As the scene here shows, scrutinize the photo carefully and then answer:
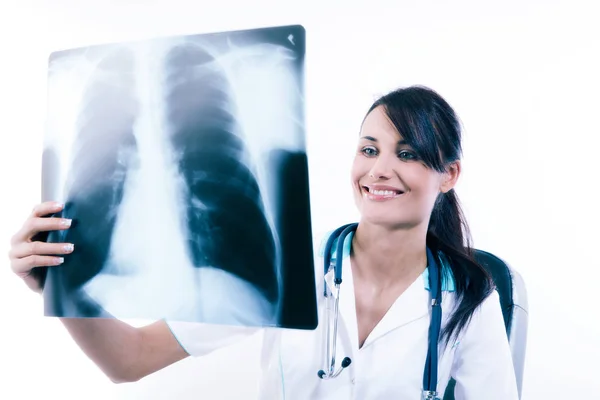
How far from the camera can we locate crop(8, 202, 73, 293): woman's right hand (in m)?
0.72

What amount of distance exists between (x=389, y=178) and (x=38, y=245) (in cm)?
52

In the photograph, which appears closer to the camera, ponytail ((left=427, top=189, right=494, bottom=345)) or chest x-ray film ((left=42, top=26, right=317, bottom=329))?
chest x-ray film ((left=42, top=26, right=317, bottom=329))

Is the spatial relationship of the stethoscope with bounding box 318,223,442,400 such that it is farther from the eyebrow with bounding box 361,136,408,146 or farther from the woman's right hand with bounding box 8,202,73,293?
the woman's right hand with bounding box 8,202,73,293

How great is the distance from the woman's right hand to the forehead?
47 centimetres

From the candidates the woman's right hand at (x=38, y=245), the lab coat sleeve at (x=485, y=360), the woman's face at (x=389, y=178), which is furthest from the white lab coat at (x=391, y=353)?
the woman's right hand at (x=38, y=245)

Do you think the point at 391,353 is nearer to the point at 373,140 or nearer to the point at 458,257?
the point at 458,257

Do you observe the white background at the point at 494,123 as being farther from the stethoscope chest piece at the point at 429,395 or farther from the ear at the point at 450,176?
the stethoscope chest piece at the point at 429,395

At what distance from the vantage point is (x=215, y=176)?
0.66 metres

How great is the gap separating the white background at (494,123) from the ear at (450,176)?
59mm

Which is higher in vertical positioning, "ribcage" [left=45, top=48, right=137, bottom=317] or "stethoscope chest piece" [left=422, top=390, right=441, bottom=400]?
"ribcage" [left=45, top=48, right=137, bottom=317]

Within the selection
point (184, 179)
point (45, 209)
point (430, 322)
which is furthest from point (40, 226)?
point (430, 322)

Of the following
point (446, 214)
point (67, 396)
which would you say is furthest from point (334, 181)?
point (67, 396)

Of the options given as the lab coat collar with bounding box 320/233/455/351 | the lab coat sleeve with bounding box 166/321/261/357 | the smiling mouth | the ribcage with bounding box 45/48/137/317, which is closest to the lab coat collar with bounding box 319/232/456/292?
the lab coat collar with bounding box 320/233/455/351

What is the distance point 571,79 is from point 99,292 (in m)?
0.86
